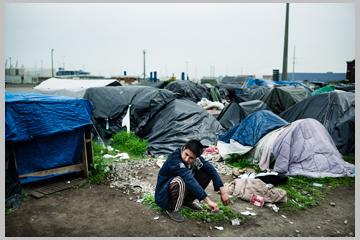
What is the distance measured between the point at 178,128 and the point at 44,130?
4529 mm

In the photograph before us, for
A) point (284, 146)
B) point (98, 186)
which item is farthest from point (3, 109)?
point (284, 146)

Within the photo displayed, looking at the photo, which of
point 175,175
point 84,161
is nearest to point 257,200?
point 175,175

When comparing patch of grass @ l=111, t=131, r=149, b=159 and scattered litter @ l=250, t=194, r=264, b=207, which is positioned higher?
patch of grass @ l=111, t=131, r=149, b=159

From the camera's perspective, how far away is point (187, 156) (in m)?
3.95

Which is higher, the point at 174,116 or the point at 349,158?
the point at 174,116

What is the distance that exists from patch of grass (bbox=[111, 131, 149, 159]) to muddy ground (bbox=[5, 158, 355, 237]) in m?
2.95

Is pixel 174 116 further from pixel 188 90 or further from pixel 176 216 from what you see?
pixel 188 90

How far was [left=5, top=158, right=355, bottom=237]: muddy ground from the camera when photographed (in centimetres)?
387

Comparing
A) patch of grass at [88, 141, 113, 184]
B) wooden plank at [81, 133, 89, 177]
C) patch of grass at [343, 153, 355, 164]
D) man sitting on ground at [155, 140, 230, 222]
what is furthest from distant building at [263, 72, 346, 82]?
man sitting on ground at [155, 140, 230, 222]

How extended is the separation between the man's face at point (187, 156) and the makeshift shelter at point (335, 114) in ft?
19.5

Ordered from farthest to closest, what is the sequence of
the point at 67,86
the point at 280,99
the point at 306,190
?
the point at 67,86 → the point at 280,99 → the point at 306,190

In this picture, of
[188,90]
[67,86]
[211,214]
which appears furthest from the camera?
[188,90]

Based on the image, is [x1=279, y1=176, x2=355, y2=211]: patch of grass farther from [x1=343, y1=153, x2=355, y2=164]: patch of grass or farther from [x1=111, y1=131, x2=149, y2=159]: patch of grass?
[x1=111, y1=131, x2=149, y2=159]: patch of grass

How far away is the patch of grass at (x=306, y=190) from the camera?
492 centimetres
